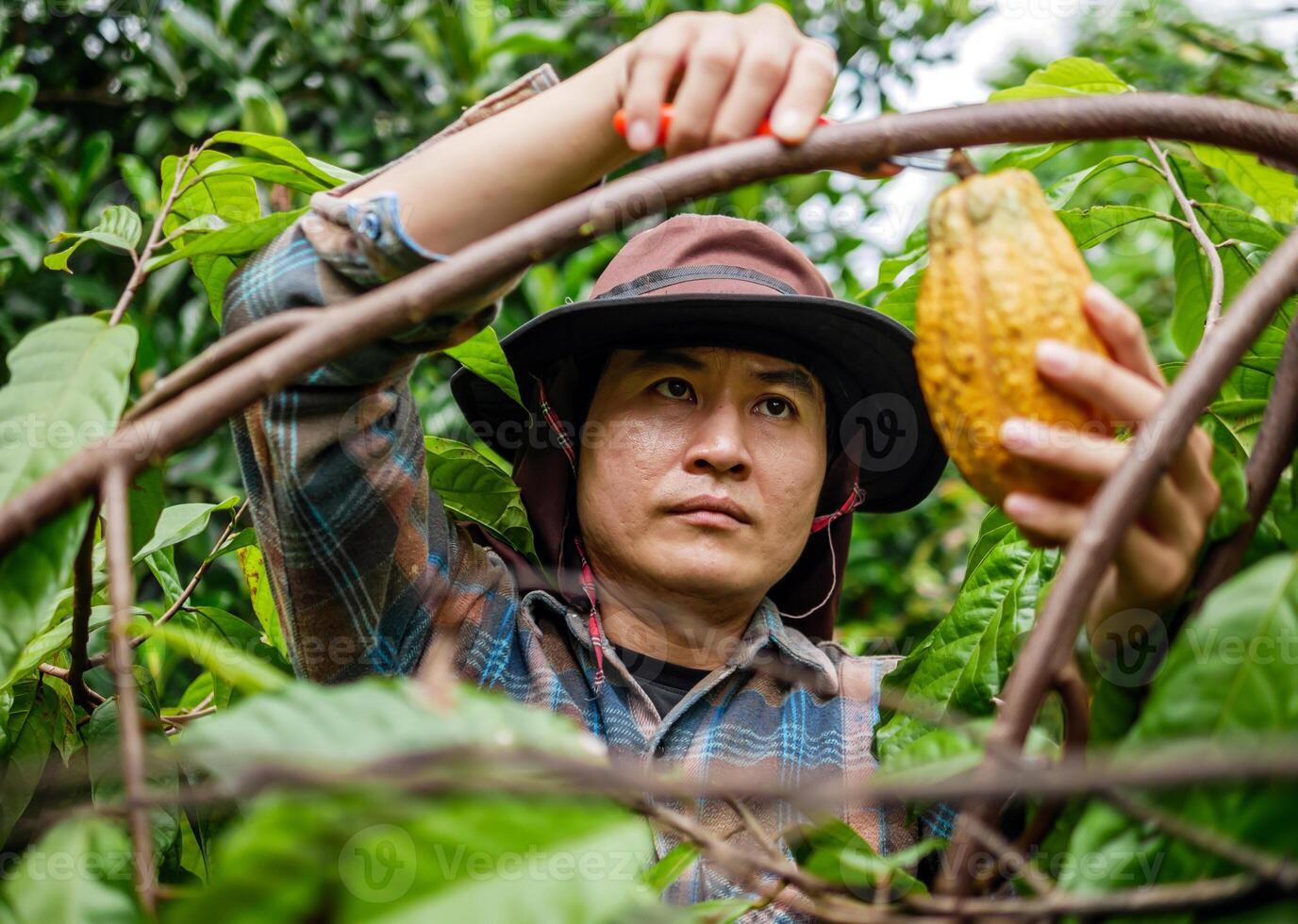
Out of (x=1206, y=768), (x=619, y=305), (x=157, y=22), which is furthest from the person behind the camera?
(x=157, y=22)

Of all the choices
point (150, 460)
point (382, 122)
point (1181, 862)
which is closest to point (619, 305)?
point (150, 460)

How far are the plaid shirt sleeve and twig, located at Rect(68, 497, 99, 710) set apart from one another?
0.22 m

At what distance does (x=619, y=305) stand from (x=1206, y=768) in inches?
42.4

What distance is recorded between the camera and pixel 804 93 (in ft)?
2.37

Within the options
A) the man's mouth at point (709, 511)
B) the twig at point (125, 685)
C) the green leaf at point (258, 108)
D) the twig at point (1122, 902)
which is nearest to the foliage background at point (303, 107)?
the green leaf at point (258, 108)

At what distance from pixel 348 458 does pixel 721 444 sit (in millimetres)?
458

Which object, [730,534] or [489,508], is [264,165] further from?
[730,534]

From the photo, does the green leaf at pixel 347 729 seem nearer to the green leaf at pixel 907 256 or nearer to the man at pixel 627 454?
the man at pixel 627 454

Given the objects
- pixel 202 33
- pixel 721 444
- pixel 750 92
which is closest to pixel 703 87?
pixel 750 92

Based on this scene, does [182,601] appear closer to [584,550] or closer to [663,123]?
[584,550]

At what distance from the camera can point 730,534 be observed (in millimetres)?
1359

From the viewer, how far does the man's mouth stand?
4.41ft

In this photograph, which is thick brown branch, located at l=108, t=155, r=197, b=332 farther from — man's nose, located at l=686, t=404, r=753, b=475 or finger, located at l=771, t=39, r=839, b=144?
man's nose, located at l=686, t=404, r=753, b=475

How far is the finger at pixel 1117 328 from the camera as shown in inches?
25.4
